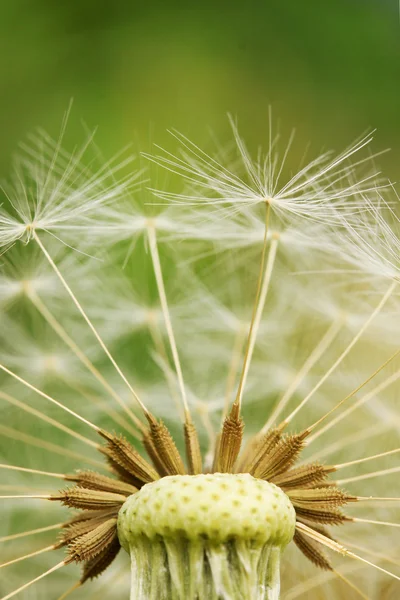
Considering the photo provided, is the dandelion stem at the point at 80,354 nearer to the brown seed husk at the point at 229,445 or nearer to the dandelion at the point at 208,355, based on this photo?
the dandelion at the point at 208,355

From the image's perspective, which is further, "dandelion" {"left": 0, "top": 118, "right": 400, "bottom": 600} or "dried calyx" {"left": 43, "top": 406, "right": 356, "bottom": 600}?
"dandelion" {"left": 0, "top": 118, "right": 400, "bottom": 600}

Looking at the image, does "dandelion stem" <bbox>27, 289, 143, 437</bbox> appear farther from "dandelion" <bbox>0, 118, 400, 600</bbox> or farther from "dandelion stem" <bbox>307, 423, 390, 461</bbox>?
"dandelion stem" <bbox>307, 423, 390, 461</bbox>

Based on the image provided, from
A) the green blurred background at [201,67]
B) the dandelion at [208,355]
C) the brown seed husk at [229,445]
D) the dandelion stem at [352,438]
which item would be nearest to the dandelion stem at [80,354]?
the dandelion at [208,355]

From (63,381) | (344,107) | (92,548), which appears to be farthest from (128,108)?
(92,548)

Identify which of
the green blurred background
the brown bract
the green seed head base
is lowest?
the green seed head base

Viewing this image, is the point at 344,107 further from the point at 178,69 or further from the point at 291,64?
the point at 178,69

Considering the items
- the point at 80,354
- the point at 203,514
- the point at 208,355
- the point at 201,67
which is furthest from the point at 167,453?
the point at 201,67

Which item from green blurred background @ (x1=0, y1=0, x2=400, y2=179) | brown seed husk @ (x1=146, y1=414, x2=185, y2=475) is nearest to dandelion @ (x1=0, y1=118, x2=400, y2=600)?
brown seed husk @ (x1=146, y1=414, x2=185, y2=475)
